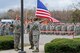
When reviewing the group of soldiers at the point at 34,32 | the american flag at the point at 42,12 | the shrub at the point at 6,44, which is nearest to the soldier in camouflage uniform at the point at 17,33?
the group of soldiers at the point at 34,32

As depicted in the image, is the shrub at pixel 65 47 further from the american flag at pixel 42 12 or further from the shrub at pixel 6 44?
the shrub at pixel 6 44

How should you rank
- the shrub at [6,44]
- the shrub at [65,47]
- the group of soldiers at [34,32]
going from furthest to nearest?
the shrub at [6,44], the group of soldiers at [34,32], the shrub at [65,47]

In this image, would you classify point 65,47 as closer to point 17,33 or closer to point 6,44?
point 17,33

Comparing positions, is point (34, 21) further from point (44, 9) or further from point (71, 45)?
point (71, 45)

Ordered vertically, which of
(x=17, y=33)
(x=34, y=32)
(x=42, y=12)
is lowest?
(x=17, y=33)

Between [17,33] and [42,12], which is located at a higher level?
[42,12]

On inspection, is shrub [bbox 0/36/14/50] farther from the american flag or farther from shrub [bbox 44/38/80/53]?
shrub [bbox 44/38/80/53]

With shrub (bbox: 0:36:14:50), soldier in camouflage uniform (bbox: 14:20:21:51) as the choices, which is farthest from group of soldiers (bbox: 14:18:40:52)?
shrub (bbox: 0:36:14:50)

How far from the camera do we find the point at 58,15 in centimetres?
8144

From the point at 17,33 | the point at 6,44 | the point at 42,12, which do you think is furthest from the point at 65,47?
the point at 6,44

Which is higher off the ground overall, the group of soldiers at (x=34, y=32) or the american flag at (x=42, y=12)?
the american flag at (x=42, y=12)

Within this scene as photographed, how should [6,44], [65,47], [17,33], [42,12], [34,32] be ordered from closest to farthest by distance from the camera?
[65,47] → [34,32] → [42,12] → [17,33] → [6,44]

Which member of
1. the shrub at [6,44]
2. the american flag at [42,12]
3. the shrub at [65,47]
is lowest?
the shrub at [6,44]

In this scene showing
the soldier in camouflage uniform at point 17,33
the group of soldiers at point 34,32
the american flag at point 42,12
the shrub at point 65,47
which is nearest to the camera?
the shrub at point 65,47
